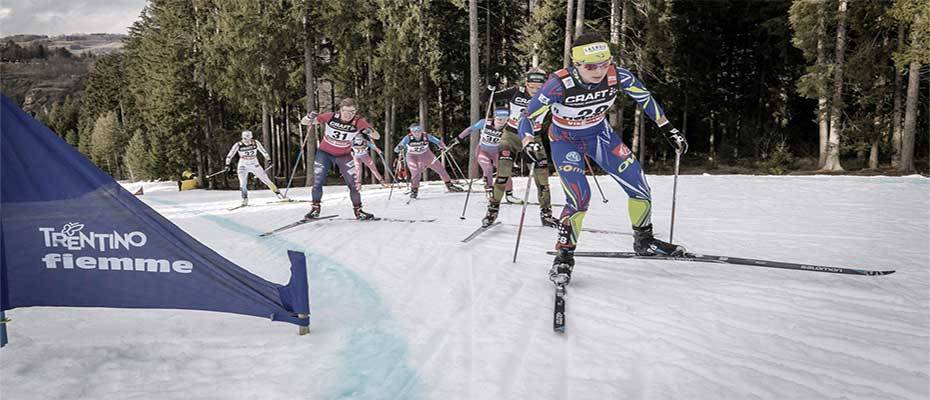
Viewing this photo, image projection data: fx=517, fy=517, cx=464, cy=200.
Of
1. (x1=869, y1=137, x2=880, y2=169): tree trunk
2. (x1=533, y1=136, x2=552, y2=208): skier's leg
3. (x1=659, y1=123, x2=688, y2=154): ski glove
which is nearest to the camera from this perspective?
(x1=659, y1=123, x2=688, y2=154): ski glove

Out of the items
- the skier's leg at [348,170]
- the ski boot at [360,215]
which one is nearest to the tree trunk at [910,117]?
the ski boot at [360,215]

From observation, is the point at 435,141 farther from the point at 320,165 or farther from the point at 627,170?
the point at 627,170

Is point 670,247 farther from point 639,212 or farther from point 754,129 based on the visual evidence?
point 754,129

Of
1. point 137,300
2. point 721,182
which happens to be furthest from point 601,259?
point 721,182

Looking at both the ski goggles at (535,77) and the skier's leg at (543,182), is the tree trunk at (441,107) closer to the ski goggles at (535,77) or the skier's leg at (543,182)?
the ski goggles at (535,77)

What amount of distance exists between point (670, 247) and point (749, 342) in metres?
2.06

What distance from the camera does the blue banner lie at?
343 cm

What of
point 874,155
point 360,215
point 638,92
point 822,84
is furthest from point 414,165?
point 874,155

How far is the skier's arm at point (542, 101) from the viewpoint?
5.09 meters

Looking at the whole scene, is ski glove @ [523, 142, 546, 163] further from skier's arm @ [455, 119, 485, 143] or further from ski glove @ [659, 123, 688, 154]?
skier's arm @ [455, 119, 485, 143]

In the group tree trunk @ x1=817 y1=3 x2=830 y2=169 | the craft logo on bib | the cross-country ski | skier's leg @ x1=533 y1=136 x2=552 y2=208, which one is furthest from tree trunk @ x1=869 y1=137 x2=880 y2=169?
the craft logo on bib

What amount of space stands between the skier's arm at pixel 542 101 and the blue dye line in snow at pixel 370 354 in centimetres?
225

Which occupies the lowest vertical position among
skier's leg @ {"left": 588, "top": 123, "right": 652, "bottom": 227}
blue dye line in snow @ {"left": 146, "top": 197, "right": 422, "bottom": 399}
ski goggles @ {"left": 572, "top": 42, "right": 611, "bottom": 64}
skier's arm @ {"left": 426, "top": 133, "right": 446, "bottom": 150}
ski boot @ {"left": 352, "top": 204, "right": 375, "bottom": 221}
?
blue dye line in snow @ {"left": 146, "top": 197, "right": 422, "bottom": 399}

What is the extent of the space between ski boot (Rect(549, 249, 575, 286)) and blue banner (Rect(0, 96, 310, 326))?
2.14m
